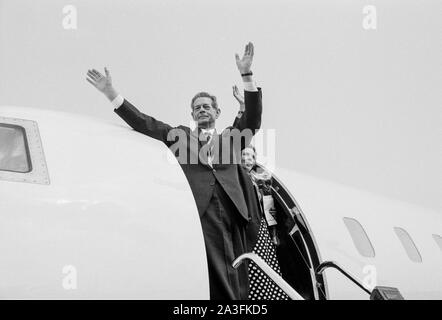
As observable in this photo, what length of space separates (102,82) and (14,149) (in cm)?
154

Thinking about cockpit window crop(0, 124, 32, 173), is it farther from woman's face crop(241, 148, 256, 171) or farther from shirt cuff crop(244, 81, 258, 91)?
woman's face crop(241, 148, 256, 171)

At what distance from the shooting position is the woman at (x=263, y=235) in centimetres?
542

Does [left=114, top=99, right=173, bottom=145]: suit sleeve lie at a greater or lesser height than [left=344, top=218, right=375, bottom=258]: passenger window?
greater

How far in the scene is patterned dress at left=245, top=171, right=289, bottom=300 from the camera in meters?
5.41

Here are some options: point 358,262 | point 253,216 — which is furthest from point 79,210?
point 358,262

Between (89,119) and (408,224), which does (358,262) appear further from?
(89,119)

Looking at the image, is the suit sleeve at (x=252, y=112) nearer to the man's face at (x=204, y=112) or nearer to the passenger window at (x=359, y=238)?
the man's face at (x=204, y=112)

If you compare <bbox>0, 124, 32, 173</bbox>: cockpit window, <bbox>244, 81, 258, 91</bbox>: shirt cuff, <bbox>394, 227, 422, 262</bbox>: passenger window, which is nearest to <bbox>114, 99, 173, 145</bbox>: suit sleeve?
<bbox>244, 81, 258, 91</bbox>: shirt cuff

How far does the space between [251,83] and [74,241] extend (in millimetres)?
2428

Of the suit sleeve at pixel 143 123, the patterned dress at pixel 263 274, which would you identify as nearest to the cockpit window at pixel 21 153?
the suit sleeve at pixel 143 123

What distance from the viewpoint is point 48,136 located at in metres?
4.38

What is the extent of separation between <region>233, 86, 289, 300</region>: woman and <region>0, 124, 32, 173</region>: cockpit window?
2169 mm

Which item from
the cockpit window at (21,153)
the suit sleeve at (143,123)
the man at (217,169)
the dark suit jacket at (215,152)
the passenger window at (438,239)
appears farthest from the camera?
the passenger window at (438,239)

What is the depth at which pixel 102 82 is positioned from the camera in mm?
5512
